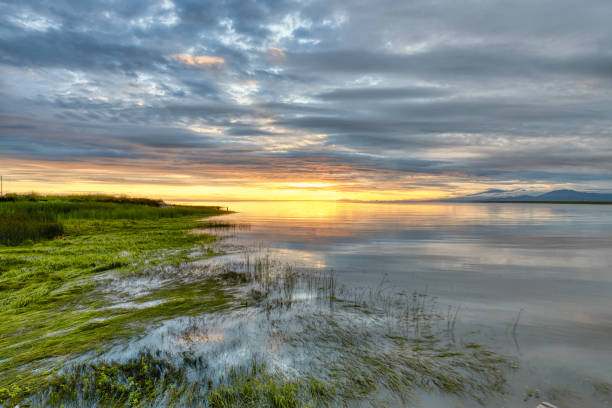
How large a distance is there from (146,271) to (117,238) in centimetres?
1145

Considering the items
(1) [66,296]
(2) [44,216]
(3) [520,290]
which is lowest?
(3) [520,290]

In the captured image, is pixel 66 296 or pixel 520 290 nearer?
pixel 66 296

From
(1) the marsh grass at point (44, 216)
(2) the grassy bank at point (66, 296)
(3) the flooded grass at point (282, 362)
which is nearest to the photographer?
(3) the flooded grass at point (282, 362)

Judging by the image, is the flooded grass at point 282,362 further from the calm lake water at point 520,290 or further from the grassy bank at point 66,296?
the calm lake water at point 520,290

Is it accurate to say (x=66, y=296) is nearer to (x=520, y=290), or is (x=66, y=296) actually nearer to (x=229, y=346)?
(x=229, y=346)

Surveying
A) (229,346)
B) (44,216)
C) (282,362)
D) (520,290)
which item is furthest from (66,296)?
(44,216)

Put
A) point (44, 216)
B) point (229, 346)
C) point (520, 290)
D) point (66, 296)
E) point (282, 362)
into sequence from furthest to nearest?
point (44, 216)
point (520, 290)
point (66, 296)
point (229, 346)
point (282, 362)

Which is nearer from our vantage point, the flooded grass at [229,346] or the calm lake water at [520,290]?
the flooded grass at [229,346]

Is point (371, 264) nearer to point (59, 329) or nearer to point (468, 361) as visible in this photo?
point (468, 361)

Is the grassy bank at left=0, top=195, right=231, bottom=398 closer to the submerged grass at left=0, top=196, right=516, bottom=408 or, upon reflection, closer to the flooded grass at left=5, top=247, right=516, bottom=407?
the submerged grass at left=0, top=196, right=516, bottom=408

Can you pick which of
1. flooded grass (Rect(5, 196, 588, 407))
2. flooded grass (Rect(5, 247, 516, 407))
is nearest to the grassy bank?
flooded grass (Rect(5, 196, 588, 407))

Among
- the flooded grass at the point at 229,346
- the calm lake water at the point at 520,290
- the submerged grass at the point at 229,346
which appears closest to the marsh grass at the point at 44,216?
the flooded grass at the point at 229,346

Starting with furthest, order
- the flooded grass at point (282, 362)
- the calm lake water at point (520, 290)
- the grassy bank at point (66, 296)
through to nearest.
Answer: the grassy bank at point (66, 296) → the calm lake water at point (520, 290) → the flooded grass at point (282, 362)

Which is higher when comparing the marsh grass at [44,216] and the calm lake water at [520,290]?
the marsh grass at [44,216]
